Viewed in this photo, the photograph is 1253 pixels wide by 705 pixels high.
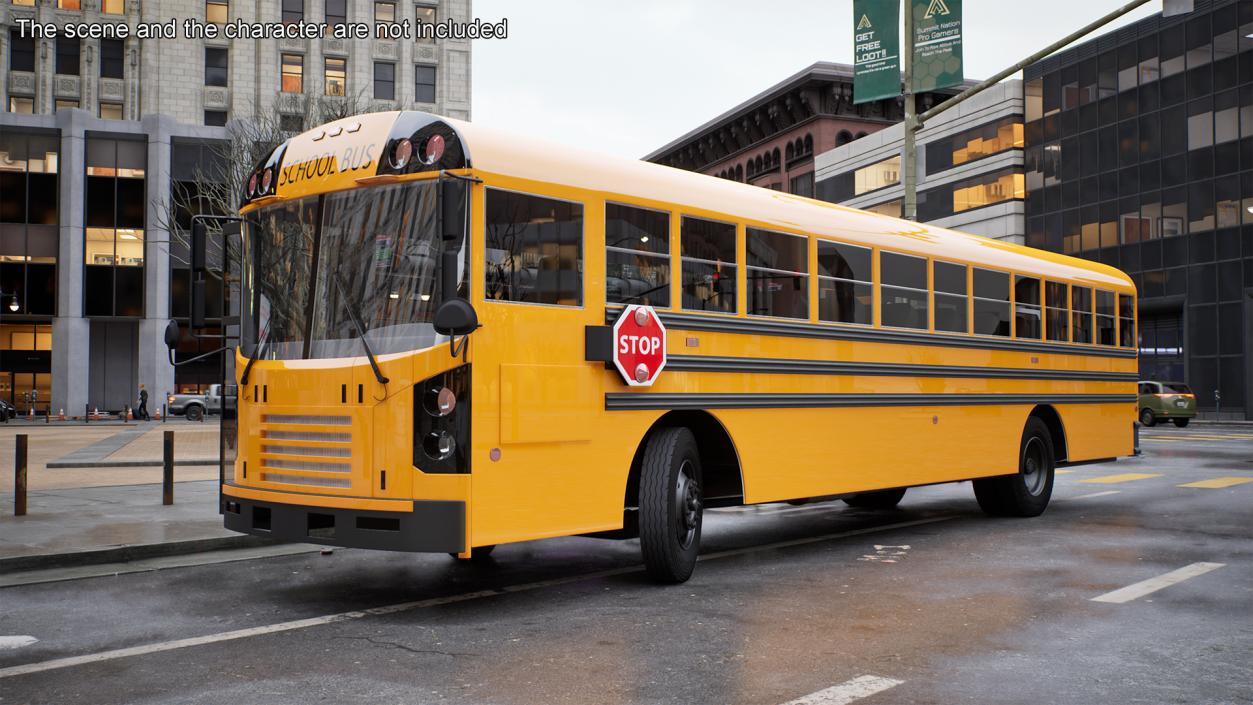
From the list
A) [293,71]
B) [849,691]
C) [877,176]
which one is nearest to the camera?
[849,691]

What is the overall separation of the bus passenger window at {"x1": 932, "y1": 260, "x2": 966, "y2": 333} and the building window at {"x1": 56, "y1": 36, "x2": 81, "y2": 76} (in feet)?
170

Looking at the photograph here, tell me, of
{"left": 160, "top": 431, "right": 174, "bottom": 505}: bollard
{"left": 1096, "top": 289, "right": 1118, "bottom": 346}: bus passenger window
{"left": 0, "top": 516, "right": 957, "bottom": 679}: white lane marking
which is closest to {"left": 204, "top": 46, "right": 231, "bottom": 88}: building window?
{"left": 160, "top": 431, "right": 174, "bottom": 505}: bollard

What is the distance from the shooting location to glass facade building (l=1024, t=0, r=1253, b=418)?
47.9 metres

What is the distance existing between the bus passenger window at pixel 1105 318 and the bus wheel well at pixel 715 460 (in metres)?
7.38

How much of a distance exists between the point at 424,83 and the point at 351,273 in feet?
175

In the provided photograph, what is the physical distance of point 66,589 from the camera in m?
8.24

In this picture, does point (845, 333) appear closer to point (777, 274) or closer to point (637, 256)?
point (777, 274)

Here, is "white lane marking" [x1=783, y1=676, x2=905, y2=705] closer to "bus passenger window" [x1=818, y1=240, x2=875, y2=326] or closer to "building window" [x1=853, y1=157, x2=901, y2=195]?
"bus passenger window" [x1=818, y1=240, x2=875, y2=326]

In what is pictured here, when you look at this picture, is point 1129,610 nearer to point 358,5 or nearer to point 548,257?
point 548,257

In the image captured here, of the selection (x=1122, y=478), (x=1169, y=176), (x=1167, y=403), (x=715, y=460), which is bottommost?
(x=1122, y=478)

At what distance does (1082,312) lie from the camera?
13969 mm

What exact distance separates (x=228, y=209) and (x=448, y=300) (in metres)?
29.2

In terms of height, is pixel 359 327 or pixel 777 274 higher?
pixel 777 274

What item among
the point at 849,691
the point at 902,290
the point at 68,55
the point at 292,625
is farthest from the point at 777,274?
the point at 68,55
